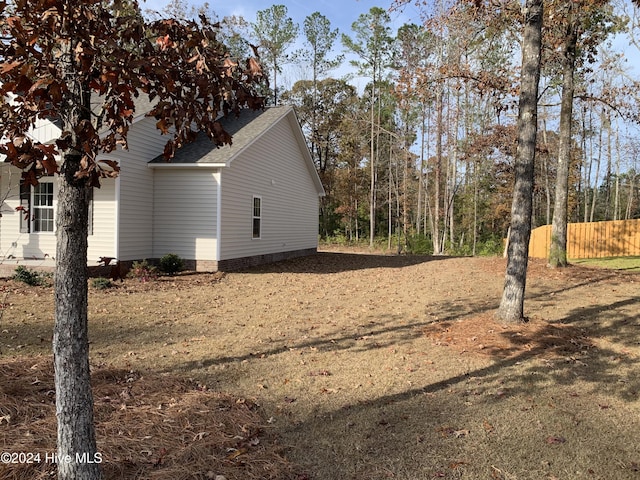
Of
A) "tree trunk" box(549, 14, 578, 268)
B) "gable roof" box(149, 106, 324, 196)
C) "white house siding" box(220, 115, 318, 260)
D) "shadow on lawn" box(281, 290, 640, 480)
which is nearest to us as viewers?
"shadow on lawn" box(281, 290, 640, 480)

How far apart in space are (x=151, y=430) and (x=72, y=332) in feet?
4.39

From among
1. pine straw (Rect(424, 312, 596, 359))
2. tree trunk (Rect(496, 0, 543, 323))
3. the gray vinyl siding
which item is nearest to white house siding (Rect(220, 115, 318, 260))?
the gray vinyl siding

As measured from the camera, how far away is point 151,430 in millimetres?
3395

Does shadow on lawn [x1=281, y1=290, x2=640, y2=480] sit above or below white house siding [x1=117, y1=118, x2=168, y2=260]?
below

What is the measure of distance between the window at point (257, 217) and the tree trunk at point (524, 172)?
33.2 feet

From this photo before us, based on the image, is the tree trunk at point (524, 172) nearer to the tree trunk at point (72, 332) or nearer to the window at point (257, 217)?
the tree trunk at point (72, 332)

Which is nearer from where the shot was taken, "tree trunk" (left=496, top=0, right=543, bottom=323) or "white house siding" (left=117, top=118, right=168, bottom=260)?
"tree trunk" (left=496, top=0, right=543, bottom=323)

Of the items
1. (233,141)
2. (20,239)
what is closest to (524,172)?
(233,141)

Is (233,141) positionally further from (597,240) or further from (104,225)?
(597,240)

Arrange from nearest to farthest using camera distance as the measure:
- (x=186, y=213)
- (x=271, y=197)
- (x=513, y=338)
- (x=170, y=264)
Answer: (x=513, y=338), (x=170, y=264), (x=186, y=213), (x=271, y=197)

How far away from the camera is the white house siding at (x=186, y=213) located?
13.2 m

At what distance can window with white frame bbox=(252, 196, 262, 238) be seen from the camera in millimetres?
15469

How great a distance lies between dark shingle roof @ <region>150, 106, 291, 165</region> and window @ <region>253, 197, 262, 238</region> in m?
2.16

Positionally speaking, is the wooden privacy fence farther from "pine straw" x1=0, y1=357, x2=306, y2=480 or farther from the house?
"pine straw" x1=0, y1=357, x2=306, y2=480
